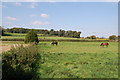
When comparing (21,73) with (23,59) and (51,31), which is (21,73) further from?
(51,31)

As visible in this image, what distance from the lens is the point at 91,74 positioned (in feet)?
19.0

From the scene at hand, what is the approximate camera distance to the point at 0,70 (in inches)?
170

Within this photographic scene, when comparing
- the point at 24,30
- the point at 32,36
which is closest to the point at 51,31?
the point at 24,30

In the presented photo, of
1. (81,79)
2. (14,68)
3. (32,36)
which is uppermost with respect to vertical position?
(32,36)

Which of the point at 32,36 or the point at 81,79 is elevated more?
the point at 32,36

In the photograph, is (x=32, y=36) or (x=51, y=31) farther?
(x=51, y=31)

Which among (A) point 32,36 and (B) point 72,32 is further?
(B) point 72,32

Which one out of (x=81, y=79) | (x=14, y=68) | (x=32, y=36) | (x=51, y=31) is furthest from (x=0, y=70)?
(x=51, y=31)

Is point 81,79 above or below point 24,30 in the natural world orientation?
below

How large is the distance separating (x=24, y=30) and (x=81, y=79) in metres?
82.7

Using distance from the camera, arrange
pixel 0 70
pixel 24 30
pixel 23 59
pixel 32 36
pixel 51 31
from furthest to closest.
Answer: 1. pixel 51 31
2. pixel 24 30
3. pixel 32 36
4. pixel 23 59
5. pixel 0 70

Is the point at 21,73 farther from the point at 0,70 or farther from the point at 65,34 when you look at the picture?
the point at 65,34

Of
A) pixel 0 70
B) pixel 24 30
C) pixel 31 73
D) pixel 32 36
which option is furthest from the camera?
pixel 24 30

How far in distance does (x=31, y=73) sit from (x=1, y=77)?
1311 millimetres
